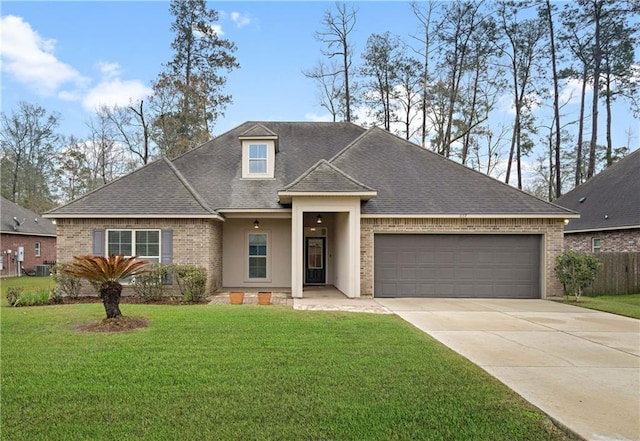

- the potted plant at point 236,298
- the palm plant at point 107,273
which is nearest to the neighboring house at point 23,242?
the potted plant at point 236,298

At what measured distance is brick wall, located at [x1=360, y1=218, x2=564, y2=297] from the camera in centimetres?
1183

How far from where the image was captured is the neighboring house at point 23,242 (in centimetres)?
2252

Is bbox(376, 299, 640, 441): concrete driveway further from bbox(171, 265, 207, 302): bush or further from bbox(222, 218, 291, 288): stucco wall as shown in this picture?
bbox(171, 265, 207, 302): bush

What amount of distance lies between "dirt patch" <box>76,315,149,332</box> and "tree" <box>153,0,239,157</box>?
16588mm

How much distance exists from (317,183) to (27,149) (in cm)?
3188

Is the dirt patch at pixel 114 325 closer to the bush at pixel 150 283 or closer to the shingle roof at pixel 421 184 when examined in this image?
the bush at pixel 150 283

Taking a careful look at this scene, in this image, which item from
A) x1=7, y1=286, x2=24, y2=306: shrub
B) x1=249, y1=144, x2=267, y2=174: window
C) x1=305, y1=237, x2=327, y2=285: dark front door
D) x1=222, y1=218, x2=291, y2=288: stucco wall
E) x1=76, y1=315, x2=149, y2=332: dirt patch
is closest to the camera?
x1=76, y1=315, x2=149, y2=332: dirt patch

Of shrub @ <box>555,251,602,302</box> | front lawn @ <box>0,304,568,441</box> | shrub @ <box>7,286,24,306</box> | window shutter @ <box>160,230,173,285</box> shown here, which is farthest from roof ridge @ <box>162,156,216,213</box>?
shrub @ <box>555,251,602,302</box>

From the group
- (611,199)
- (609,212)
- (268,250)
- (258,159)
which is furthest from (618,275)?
(258,159)

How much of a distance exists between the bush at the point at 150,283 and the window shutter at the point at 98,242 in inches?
72.1

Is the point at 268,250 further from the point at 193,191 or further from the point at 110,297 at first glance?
the point at 110,297

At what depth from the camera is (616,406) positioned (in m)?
3.85

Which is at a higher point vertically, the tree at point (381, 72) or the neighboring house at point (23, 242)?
the tree at point (381, 72)

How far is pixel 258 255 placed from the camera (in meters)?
14.1
